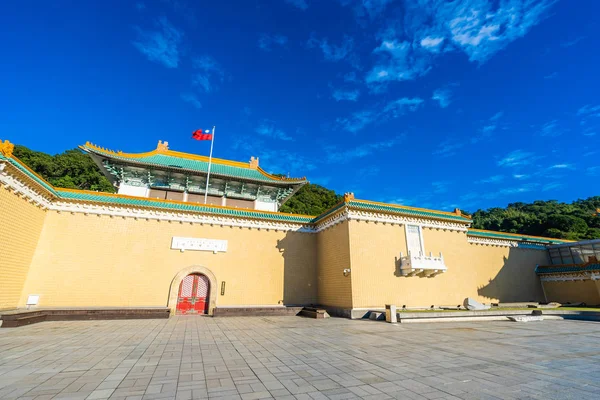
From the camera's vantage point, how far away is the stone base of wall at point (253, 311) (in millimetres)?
13420

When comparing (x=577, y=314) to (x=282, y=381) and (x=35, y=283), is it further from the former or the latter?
(x=35, y=283)

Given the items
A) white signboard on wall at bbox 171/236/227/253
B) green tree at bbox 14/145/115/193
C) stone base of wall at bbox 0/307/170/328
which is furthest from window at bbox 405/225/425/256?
green tree at bbox 14/145/115/193

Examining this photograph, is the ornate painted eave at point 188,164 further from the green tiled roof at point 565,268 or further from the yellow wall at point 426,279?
the green tiled roof at point 565,268

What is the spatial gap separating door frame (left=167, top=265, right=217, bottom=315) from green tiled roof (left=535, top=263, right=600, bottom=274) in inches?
895

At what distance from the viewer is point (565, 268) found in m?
18.5

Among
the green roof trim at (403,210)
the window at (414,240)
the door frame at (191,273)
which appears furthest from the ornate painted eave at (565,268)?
the door frame at (191,273)

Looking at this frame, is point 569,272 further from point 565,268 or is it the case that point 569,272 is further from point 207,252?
point 207,252

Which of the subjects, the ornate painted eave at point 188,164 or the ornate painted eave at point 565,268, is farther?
the ornate painted eave at point 565,268

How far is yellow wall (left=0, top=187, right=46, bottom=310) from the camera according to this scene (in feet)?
34.6

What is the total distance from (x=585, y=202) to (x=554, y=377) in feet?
273

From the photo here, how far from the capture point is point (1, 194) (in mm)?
10273

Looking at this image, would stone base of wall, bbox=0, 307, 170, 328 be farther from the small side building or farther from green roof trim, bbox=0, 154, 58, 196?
the small side building

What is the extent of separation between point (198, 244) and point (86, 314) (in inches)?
211

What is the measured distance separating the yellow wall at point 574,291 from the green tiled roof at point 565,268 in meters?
0.76
